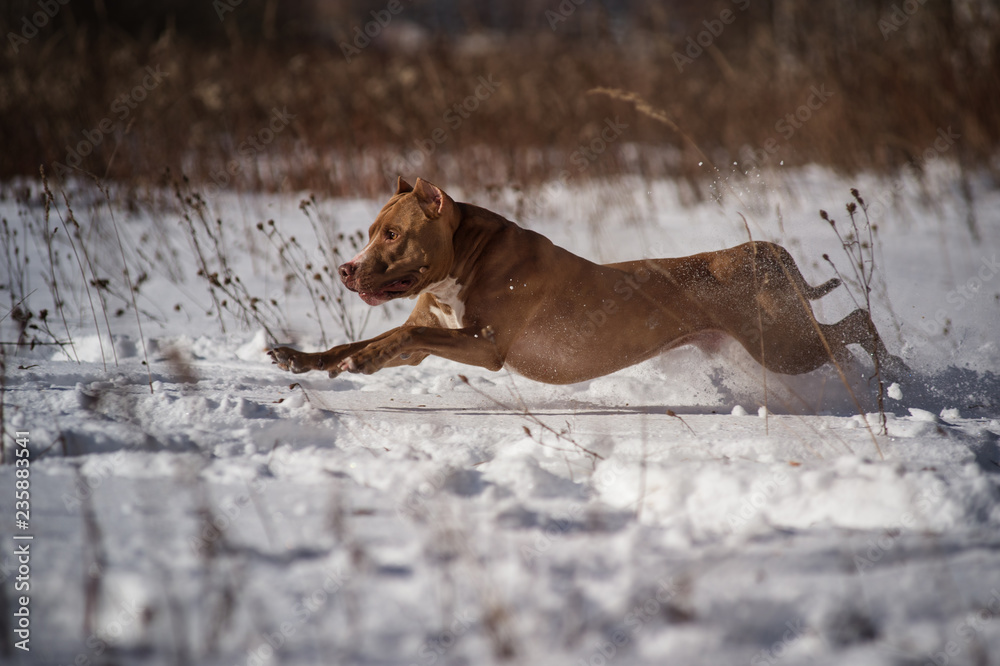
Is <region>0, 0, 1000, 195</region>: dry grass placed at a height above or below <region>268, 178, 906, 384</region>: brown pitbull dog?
above

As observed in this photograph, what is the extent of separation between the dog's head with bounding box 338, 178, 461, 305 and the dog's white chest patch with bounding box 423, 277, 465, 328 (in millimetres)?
91

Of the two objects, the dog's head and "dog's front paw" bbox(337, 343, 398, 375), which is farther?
the dog's head

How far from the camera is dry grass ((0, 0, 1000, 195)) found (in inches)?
315

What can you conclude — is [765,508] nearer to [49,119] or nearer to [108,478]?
[108,478]

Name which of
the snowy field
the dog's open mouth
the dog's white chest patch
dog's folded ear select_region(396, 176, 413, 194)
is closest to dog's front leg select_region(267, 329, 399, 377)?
the snowy field

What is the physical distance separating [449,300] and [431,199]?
0.51 m

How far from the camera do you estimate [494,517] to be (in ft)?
6.82

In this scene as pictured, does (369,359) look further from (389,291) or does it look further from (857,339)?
(857,339)

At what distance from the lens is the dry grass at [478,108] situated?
800 centimetres

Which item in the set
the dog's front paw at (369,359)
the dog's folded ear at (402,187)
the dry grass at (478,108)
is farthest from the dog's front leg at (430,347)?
the dry grass at (478,108)

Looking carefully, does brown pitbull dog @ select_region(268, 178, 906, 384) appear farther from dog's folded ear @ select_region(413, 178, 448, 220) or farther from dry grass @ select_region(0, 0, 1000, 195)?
dry grass @ select_region(0, 0, 1000, 195)

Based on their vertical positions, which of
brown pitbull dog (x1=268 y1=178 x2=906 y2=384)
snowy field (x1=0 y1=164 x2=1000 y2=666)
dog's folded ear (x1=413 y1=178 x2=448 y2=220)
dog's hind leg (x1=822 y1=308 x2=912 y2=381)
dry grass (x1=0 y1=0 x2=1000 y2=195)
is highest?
dry grass (x1=0 y1=0 x2=1000 y2=195)

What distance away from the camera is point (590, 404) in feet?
12.0

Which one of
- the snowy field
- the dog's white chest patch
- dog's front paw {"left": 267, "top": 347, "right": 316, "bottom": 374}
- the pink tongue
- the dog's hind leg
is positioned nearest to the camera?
the snowy field
